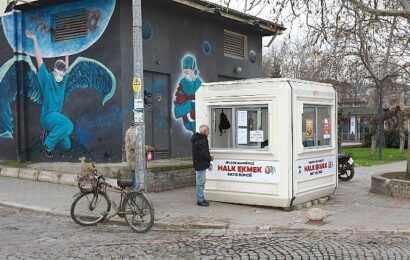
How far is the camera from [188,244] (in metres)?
7.76

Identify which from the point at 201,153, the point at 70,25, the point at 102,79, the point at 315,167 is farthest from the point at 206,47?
the point at 315,167

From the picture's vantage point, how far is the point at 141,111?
9.86 meters

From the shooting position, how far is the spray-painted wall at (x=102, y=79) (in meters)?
13.8

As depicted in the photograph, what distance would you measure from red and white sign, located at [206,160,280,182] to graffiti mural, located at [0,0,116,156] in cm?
430

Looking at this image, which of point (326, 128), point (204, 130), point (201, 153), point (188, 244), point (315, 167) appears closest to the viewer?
point (188, 244)

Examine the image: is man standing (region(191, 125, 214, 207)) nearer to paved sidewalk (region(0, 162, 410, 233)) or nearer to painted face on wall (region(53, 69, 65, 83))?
paved sidewalk (region(0, 162, 410, 233))

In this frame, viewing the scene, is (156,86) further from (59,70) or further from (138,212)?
(138,212)

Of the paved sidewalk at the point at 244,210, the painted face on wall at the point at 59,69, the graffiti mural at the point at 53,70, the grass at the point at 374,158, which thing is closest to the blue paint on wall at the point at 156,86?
the graffiti mural at the point at 53,70

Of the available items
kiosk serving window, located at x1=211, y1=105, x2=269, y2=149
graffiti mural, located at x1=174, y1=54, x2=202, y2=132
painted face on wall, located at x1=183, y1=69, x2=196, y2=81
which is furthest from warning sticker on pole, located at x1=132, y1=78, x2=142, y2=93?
painted face on wall, located at x1=183, y1=69, x2=196, y2=81

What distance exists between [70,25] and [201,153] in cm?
645

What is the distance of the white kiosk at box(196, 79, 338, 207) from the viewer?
32.9ft

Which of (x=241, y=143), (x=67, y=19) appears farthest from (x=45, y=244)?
(x=67, y=19)

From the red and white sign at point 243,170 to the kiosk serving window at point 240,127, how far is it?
0.38 metres

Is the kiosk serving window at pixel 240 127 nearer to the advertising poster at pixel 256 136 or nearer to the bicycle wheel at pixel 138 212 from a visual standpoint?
the advertising poster at pixel 256 136
